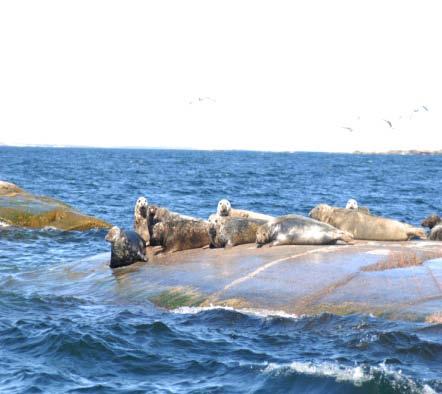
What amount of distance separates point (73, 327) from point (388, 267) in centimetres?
512

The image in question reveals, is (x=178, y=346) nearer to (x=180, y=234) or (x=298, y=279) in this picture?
(x=298, y=279)

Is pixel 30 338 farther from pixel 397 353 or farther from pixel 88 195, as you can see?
pixel 88 195

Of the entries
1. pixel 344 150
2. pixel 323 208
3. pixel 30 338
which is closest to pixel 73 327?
pixel 30 338

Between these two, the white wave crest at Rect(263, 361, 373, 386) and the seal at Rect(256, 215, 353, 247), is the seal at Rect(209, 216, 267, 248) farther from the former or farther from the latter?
the white wave crest at Rect(263, 361, 373, 386)

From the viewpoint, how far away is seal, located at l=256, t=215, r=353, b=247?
15031 mm

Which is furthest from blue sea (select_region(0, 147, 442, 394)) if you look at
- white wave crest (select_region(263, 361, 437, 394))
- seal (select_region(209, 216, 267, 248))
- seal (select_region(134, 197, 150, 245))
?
seal (select_region(209, 216, 267, 248))

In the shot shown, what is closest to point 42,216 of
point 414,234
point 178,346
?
point 414,234

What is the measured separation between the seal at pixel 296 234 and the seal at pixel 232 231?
640 millimetres

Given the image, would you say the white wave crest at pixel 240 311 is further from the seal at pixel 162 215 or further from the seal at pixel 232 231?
the seal at pixel 162 215

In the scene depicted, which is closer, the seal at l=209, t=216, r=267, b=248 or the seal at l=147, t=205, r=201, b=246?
the seal at l=209, t=216, r=267, b=248

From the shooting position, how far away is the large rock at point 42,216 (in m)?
22.8

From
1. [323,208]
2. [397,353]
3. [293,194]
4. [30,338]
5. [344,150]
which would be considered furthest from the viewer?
[344,150]

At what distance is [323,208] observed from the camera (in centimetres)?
1759

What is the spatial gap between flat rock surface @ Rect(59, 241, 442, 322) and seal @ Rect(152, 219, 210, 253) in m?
0.45
